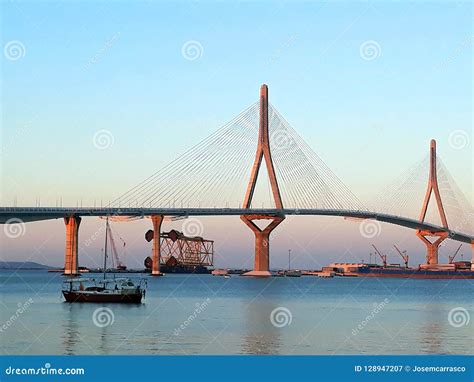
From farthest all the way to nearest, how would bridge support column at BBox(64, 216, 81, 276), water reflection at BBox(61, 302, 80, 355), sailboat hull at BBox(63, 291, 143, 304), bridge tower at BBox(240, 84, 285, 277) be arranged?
bridge support column at BBox(64, 216, 81, 276) → bridge tower at BBox(240, 84, 285, 277) → sailboat hull at BBox(63, 291, 143, 304) → water reflection at BBox(61, 302, 80, 355)

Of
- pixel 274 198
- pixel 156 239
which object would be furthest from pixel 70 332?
pixel 156 239

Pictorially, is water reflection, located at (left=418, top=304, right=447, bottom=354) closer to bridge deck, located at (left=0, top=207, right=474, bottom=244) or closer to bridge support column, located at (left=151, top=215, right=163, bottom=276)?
bridge deck, located at (left=0, top=207, right=474, bottom=244)

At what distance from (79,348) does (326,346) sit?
32.8 ft

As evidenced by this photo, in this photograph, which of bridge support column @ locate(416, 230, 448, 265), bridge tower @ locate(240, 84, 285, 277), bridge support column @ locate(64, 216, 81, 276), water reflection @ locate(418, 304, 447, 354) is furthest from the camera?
bridge support column @ locate(416, 230, 448, 265)

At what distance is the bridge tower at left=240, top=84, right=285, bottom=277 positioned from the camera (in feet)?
322

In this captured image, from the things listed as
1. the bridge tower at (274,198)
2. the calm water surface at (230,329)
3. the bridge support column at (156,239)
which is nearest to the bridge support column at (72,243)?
the bridge support column at (156,239)

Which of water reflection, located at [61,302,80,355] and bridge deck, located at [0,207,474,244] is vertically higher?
bridge deck, located at [0,207,474,244]

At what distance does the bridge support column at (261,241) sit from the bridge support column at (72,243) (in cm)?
2161

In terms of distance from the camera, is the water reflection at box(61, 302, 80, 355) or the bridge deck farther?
the bridge deck

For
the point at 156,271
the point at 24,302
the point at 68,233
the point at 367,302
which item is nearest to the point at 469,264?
the point at 156,271

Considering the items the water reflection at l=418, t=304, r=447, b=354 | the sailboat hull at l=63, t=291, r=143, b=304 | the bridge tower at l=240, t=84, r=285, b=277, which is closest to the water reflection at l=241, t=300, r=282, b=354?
the water reflection at l=418, t=304, r=447, b=354

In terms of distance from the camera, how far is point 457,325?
4784 centimetres
